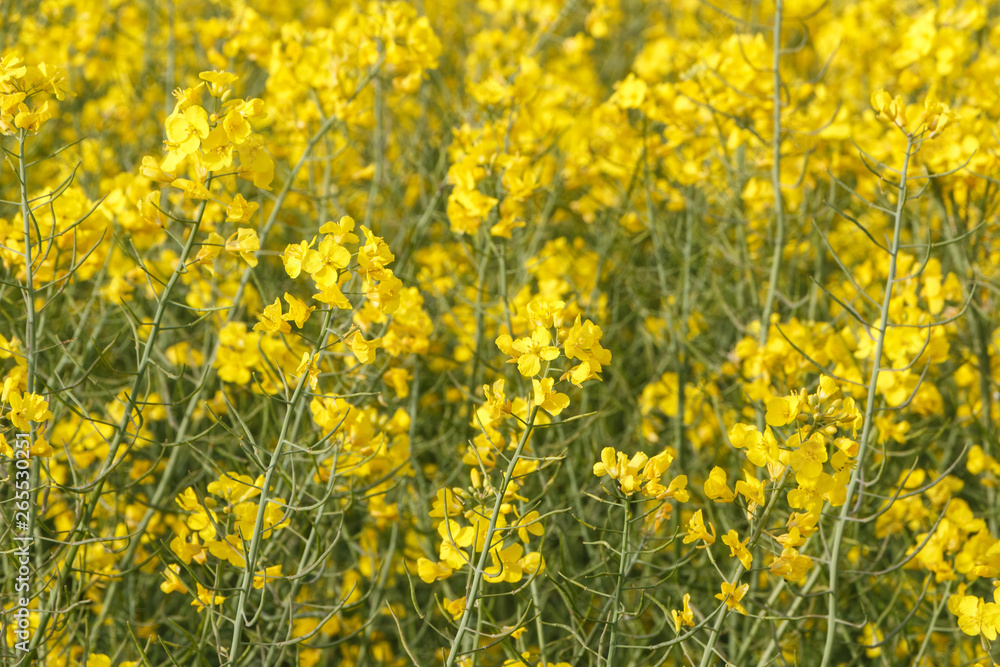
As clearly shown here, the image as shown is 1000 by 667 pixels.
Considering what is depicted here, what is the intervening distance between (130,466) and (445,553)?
148cm

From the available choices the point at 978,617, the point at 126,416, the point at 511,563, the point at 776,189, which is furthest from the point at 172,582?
the point at 776,189

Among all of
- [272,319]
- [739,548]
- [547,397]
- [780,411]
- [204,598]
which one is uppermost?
[272,319]

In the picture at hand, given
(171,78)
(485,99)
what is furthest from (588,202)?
(171,78)

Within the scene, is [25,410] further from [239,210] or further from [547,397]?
[547,397]

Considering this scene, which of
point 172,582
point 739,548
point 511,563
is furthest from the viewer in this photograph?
point 172,582

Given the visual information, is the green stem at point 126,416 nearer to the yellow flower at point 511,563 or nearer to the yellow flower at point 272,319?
the yellow flower at point 272,319

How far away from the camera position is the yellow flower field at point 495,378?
1533mm

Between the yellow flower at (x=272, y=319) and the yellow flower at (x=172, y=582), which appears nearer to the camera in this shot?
the yellow flower at (x=272, y=319)

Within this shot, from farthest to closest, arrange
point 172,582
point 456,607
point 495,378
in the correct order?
1. point 495,378
2. point 172,582
3. point 456,607

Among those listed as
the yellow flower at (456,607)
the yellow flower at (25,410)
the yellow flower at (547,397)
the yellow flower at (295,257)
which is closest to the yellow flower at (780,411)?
the yellow flower at (547,397)

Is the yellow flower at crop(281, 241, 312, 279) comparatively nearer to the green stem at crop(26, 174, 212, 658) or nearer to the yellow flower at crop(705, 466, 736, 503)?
the green stem at crop(26, 174, 212, 658)

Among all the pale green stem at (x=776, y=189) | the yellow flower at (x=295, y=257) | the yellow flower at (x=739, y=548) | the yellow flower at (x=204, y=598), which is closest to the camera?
the yellow flower at (x=739, y=548)

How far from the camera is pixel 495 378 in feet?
9.09

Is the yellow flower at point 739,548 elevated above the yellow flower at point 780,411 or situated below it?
below
